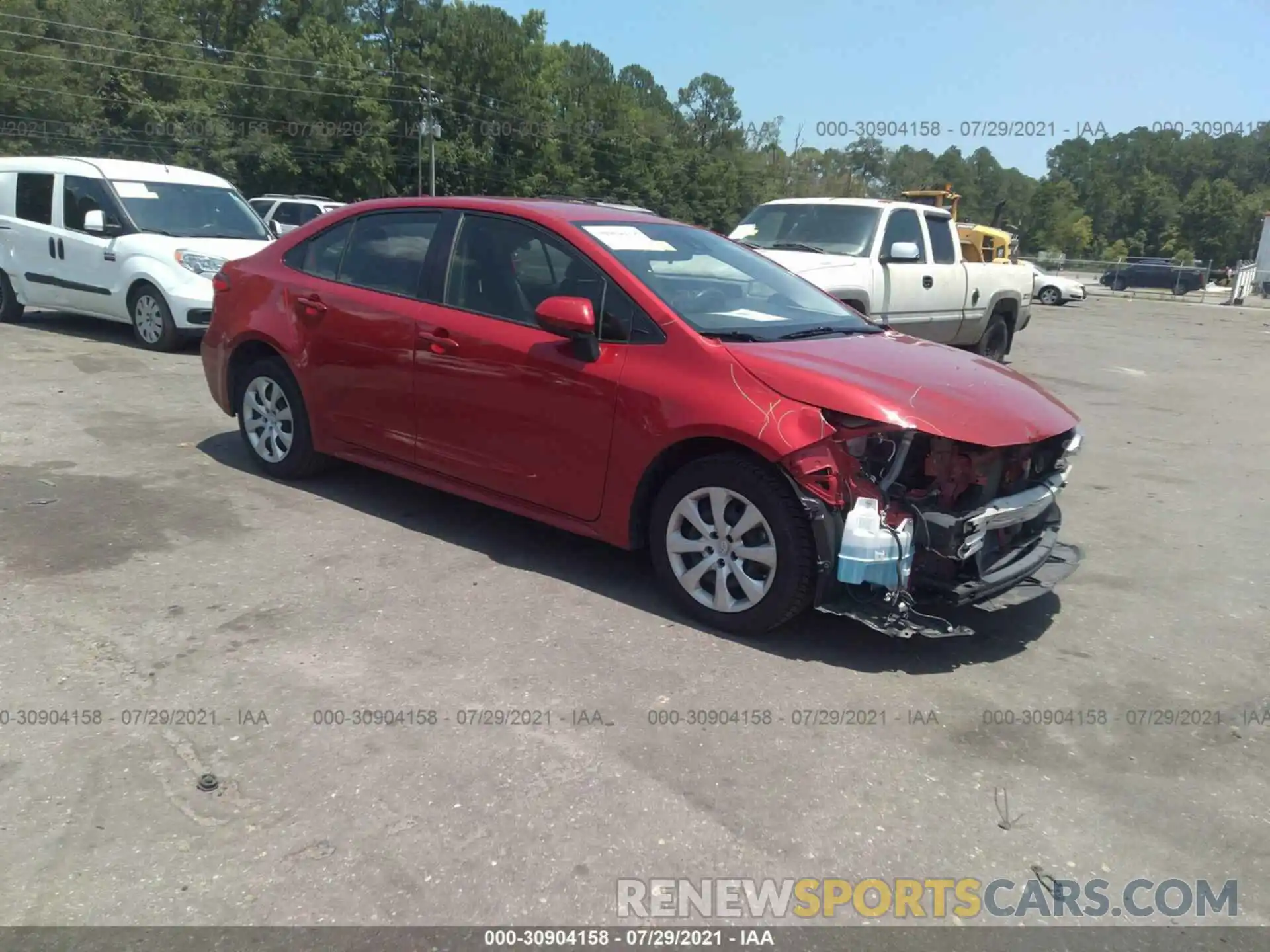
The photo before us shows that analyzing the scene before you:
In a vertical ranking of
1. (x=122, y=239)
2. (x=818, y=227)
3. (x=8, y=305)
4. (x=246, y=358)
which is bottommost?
(x=8, y=305)

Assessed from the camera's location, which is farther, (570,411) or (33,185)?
(33,185)

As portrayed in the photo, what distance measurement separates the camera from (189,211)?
36.7 feet

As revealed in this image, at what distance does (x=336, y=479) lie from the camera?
20.6ft

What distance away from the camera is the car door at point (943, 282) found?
10641 mm

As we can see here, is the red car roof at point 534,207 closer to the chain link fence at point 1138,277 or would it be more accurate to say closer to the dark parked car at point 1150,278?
the chain link fence at point 1138,277

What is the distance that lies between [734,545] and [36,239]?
33.6 ft

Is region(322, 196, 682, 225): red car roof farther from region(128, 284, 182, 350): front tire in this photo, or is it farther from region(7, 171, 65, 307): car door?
region(7, 171, 65, 307): car door

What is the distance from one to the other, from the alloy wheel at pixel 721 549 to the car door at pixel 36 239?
960 cm

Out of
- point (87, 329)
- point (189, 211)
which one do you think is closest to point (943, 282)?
point (189, 211)

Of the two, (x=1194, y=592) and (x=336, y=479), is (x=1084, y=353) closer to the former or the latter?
(x=1194, y=592)

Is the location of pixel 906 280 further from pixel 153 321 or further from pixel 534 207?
pixel 153 321

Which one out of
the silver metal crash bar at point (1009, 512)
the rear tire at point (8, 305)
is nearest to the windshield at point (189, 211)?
the rear tire at point (8, 305)

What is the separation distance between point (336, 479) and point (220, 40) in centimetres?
7096
